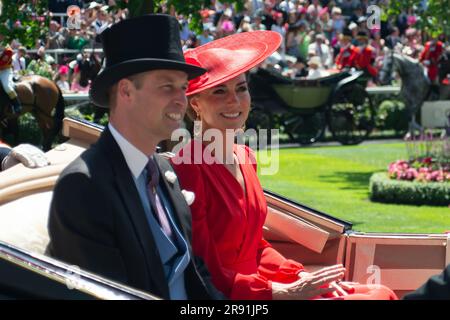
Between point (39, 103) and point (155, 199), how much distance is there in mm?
14234

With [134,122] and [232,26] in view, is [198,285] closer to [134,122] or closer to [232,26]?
[134,122]

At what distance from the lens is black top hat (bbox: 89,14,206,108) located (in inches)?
127

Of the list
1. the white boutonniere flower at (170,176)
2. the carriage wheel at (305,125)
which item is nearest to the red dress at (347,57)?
the carriage wheel at (305,125)

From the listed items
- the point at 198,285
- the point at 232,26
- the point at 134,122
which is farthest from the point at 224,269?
the point at 232,26

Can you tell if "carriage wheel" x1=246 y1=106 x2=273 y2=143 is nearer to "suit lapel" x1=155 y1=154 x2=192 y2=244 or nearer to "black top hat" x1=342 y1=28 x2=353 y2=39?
"black top hat" x1=342 y1=28 x2=353 y2=39

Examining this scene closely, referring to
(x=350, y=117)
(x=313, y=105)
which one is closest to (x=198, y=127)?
(x=313, y=105)

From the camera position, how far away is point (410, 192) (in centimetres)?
1249

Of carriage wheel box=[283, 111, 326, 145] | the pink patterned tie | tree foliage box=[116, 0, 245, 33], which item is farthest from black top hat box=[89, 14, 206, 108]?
carriage wheel box=[283, 111, 326, 145]

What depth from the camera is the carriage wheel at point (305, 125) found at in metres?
21.1

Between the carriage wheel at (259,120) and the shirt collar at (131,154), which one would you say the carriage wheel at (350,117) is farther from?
the shirt collar at (131,154)
